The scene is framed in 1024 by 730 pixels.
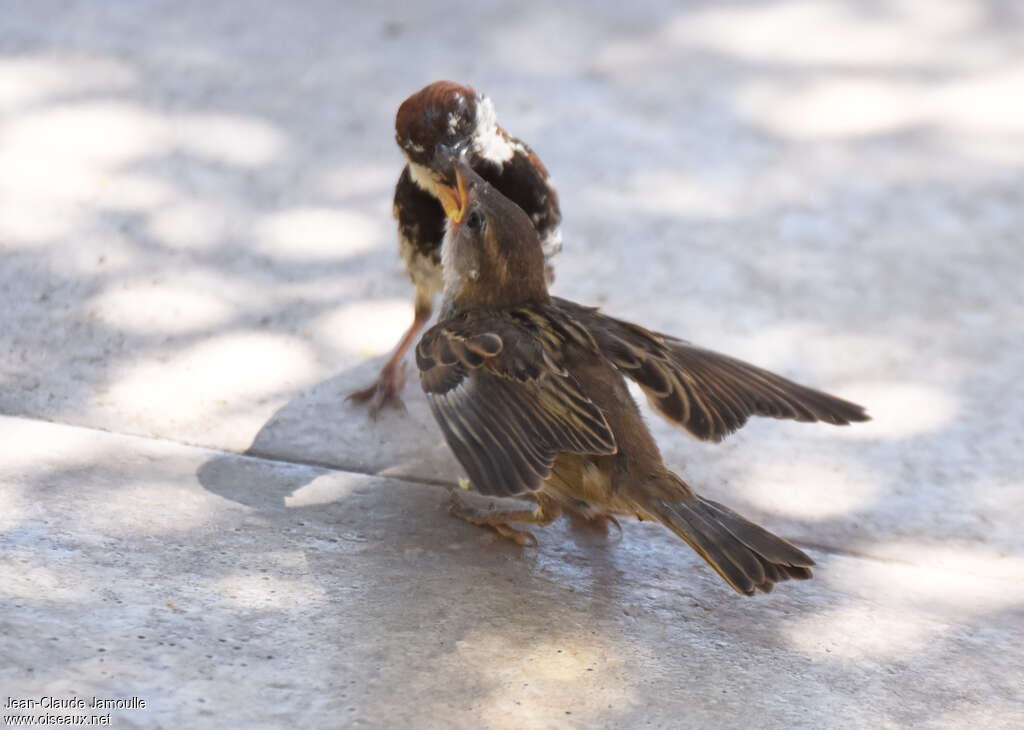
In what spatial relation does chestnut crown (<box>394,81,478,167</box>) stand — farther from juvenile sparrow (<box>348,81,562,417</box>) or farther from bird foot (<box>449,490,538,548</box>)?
bird foot (<box>449,490,538,548</box>)

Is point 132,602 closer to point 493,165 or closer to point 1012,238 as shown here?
point 493,165

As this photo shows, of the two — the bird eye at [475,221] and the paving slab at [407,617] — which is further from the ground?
the bird eye at [475,221]

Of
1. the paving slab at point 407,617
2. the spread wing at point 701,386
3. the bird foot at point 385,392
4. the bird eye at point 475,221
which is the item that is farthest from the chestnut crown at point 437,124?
the paving slab at point 407,617

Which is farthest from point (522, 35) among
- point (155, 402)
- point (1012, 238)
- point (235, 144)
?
point (155, 402)

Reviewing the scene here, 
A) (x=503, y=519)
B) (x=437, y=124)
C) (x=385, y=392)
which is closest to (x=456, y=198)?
(x=437, y=124)

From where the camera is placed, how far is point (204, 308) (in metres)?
4.29

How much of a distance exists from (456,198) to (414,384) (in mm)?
816

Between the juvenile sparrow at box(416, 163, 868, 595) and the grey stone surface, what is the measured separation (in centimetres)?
21

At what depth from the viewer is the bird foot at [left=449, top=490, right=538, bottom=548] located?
3225mm

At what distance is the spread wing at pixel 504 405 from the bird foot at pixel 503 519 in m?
0.35

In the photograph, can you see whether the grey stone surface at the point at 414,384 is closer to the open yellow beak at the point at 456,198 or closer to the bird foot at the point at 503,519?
the bird foot at the point at 503,519

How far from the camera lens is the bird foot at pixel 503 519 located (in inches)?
127

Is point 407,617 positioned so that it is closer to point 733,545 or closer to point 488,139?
point 733,545

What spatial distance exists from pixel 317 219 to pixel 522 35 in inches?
78.9
